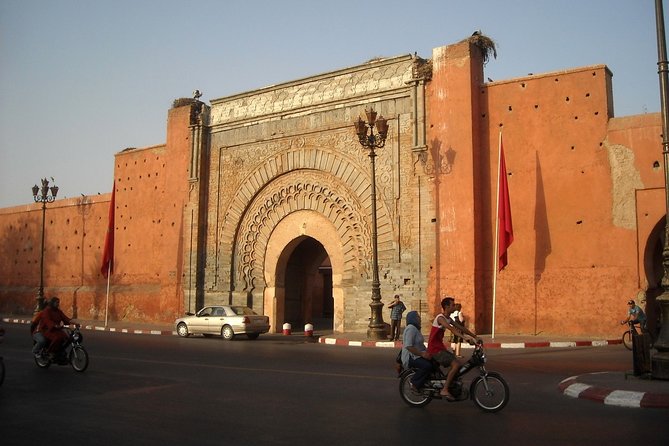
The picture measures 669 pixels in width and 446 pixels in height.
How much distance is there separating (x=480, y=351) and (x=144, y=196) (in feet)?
65.2

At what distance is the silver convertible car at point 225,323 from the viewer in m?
17.0

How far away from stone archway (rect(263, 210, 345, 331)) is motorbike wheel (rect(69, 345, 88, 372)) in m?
9.87

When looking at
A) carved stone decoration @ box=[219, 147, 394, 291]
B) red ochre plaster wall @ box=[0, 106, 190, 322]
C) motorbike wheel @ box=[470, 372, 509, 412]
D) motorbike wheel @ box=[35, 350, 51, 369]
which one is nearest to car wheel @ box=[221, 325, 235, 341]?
carved stone decoration @ box=[219, 147, 394, 291]

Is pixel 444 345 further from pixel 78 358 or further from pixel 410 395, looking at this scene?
pixel 78 358

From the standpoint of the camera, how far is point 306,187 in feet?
63.3

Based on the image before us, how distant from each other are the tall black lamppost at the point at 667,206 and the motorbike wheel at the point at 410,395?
3.14 metres

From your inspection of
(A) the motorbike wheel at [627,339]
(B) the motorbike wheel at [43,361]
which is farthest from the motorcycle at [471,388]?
(A) the motorbike wheel at [627,339]

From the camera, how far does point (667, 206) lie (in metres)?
8.06

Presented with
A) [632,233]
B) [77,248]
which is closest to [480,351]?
[632,233]

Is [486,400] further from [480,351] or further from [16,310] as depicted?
[16,310]

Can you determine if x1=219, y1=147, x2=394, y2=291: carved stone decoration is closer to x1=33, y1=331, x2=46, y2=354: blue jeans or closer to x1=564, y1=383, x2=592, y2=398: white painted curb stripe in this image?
x1=33, y1=331, x2=46, y2=354: blue jeans

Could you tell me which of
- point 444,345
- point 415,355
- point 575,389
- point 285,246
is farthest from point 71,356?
point 285,246

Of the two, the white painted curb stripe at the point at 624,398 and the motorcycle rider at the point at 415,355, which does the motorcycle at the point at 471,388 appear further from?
the white painted curb stripe at the point at 624,398

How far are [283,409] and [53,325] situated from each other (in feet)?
16.6
